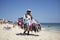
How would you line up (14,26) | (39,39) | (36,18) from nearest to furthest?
(39,39) → (36,18) → (14,26)

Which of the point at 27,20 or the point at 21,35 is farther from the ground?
the point at 27,20

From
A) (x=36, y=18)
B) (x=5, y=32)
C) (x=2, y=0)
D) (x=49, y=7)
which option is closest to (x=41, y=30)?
(x=36, y=18)

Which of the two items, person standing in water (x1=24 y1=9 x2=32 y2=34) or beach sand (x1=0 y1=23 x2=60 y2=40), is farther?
person standing in water (x1=24 y1=9 x2=32 y2=34)

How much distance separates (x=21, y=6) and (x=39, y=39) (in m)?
0.82

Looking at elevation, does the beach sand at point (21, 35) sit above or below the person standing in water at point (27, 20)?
below

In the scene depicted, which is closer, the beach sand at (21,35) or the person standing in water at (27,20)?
the beach sand at (21,35)

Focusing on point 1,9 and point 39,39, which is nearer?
point 39,39

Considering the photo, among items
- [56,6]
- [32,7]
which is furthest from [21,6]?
[56,6]

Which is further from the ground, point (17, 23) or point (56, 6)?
point (56, 6)

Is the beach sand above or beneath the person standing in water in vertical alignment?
beneath

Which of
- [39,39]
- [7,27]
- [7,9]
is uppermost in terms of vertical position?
[7,9]

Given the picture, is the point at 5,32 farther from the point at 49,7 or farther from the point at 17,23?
the point at 49,7

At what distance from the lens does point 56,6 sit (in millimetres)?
3537

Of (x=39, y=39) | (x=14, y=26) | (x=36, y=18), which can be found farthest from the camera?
(x=14, y=26)
